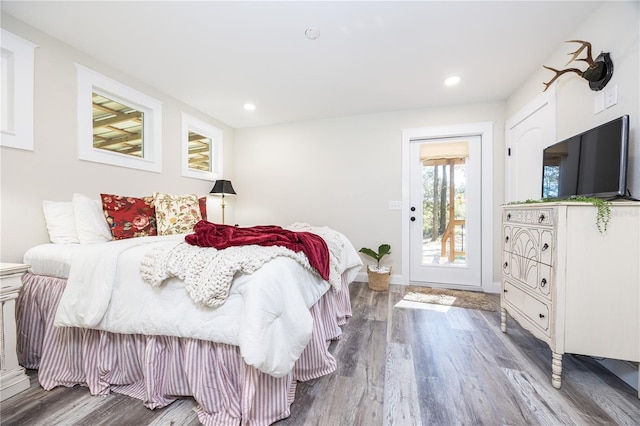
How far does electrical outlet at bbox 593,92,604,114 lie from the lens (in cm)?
167

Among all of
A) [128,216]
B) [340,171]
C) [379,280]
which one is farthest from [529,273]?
[128,216]

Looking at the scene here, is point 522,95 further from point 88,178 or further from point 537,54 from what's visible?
point 88,178

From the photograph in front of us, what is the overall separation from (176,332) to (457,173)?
343 cm

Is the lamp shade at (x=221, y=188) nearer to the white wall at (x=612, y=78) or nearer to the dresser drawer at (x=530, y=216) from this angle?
the dresser drawer at (x=530, y=216)

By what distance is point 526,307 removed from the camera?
1694mm

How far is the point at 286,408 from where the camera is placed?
3.99ft

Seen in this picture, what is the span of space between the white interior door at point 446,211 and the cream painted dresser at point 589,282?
184 cm

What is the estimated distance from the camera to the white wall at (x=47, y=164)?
5.80ft

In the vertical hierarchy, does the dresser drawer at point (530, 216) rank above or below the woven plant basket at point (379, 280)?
above

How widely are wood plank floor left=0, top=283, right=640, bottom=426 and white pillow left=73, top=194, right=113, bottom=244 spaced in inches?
34.7

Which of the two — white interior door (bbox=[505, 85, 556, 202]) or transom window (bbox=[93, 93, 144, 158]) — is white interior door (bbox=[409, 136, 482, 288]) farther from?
transom window (bbox=[93, 93, 144, 158])

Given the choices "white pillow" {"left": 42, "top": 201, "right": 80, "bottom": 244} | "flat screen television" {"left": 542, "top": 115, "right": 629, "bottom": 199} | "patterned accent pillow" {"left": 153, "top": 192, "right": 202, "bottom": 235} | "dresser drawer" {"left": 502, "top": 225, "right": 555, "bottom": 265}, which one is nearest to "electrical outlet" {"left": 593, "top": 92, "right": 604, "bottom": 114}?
"flat screen television" {"left": 542, "top": 115, "right": 629, "bottom": 199}

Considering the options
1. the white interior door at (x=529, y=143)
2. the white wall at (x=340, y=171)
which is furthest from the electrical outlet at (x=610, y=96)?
the white wall at (x=340, y=171)

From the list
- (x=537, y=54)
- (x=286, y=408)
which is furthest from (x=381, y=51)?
(x=286, y=408)
